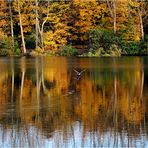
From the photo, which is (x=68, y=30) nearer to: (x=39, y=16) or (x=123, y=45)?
(x=39, y=16)

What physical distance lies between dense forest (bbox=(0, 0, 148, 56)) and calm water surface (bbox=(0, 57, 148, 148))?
29579mm

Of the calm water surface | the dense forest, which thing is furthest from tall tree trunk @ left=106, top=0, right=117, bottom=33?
the calm water surface

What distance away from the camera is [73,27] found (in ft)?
187

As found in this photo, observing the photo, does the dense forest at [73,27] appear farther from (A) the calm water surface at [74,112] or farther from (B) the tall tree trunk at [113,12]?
(A) the calm water surface at [74,112]

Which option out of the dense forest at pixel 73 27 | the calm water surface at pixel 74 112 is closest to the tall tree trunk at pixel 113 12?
the dense forest at pixel 73 27

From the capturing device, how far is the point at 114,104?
1574 centimetres

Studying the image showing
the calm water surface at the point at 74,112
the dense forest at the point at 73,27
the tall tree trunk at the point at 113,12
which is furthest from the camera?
the tall tree trunk at the point at 113,12

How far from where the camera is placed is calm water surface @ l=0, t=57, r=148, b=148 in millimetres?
10430

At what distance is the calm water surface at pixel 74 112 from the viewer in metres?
10.4

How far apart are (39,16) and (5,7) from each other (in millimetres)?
4024

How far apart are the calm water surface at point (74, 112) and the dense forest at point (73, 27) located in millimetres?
29579

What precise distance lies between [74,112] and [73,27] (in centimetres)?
4333

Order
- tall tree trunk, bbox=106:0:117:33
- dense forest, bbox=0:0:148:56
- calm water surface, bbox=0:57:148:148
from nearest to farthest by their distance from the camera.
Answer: calm water surface, bbox=0:57:148:148 → dense forest, bbox=0:0:148:56 → tall tree trunk, bbox=106:0:117:33

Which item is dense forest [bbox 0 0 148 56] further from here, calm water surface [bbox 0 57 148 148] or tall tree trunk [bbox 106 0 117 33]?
calm water surface [bbox 0 57 148 148]
